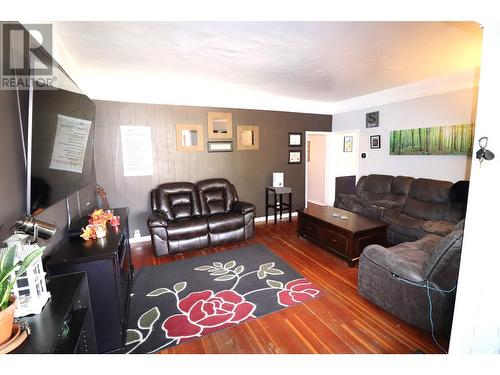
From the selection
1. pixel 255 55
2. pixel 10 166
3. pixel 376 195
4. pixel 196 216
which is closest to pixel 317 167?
pixel 376 195

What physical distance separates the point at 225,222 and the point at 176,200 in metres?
0.93

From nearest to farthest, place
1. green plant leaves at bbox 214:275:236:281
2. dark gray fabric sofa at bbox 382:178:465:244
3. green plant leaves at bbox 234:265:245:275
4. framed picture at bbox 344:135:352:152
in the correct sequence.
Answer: green plant leaves at bbox 214:275:236:281 < green plant leaves at bbox 234:265:245:275 < dark gray fabric sofa at bbox 382:178:465:244 < framed picture at bbox 344:135:352:152

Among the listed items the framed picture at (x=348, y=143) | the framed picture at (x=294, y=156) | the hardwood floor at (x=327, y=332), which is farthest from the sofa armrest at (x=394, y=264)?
the framed picture at (x=348, y=143)

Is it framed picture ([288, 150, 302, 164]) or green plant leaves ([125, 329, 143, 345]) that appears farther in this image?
framed picture ([288, 150, 302, 164])

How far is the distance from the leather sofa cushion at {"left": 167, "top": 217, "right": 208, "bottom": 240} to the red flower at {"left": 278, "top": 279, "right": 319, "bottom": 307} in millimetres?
1557

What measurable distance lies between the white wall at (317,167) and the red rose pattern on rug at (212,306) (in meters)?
3.78

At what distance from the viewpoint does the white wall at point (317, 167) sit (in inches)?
242

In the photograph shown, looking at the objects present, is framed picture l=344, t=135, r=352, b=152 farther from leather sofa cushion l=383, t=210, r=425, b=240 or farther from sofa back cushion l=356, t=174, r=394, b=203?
leather sofa cushion l=383, t=210, r=425, b=240

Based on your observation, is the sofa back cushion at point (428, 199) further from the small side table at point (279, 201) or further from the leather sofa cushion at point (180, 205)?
the leather sofa cushion at point (180, 205)

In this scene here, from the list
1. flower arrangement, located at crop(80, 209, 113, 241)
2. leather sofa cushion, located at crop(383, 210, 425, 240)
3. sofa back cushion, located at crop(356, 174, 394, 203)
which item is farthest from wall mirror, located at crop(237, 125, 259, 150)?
flower arrangement, located at crop(80, 209, 113, 241)

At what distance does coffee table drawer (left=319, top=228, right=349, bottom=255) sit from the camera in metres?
3.05
